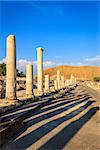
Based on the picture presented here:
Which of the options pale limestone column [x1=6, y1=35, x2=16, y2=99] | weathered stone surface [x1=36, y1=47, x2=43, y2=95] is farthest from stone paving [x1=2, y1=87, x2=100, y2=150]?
weathered stone surface [x1=36, y1=47, x2=43, y2=95]

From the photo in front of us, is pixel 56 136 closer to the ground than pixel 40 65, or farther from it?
closer to the ground

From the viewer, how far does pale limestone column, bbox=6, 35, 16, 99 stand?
1831 cm

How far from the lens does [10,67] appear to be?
720 inches

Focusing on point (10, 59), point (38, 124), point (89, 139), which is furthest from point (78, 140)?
point (10, 59)

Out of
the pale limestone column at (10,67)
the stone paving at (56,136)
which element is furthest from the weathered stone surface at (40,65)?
the stone paving at (56,136)

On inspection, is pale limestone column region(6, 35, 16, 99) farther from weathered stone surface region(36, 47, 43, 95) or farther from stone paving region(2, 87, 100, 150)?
weathered stone surface region(36, 47, 43, 95)

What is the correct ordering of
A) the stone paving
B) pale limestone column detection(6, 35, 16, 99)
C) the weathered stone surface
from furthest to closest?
1. the weathered stone surface
2. pale limestone column detection(6, 35, 16, 99)
3. the stone paving

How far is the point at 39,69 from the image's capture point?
29672mm

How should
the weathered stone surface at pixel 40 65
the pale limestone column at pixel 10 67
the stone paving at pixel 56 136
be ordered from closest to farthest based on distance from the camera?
the stone paving at pixel 56 136 → the pale limestone column at pixel 10 67 → the weathered stone surface at pixel 40 65

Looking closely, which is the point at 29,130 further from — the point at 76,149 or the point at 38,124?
the point at 76,149

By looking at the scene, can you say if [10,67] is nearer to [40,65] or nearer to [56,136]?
[56,136]

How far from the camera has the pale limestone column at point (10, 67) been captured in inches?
721

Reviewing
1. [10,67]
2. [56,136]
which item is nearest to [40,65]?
[10,67]

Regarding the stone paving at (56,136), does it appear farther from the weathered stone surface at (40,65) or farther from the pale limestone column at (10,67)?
the weathered stone surface at (40,65)
